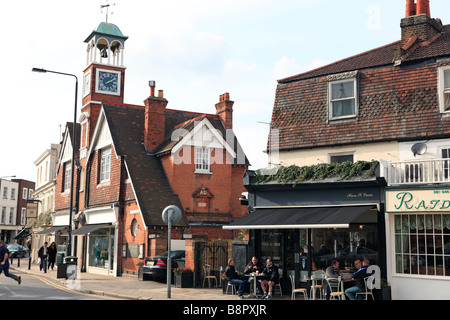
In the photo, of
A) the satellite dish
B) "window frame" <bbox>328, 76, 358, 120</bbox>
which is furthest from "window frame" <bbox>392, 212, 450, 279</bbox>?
"window frame" <bbox>328, 76, 358, 120</bbox>

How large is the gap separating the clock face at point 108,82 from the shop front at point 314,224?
19.1 meters

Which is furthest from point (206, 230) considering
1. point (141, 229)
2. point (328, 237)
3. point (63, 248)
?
point (63, 248)

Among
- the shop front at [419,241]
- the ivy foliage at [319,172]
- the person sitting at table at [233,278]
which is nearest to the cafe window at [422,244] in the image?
the shop front at [419,241]

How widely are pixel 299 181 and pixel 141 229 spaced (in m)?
10.2

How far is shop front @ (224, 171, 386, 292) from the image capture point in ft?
53.5

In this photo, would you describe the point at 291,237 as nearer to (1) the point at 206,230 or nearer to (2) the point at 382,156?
(2) the point at 382,156

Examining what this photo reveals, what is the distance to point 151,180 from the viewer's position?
88.4 feet

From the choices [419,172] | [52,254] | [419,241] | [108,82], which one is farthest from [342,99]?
[52,254]

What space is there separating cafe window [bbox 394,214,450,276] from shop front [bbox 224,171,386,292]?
499 millimetres

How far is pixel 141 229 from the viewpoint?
83.1 feet

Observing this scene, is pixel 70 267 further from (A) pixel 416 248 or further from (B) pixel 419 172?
(B) pixel 419 172

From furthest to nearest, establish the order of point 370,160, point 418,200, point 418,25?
point 418,25
point 370,160
point 418,200

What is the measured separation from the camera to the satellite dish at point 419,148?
16.8 m

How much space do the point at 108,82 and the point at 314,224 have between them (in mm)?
23473
